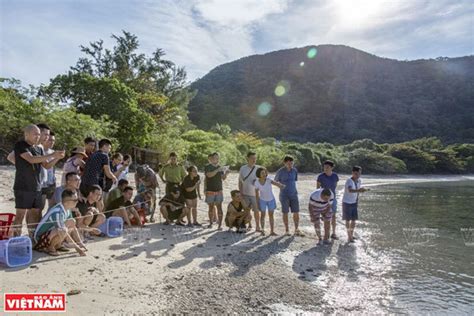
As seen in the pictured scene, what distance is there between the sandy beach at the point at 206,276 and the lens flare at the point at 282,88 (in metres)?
80.1

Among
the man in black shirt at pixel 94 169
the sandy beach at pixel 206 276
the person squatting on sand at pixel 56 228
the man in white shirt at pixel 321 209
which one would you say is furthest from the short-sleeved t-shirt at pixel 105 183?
the man in white shirt at pixel 321 209

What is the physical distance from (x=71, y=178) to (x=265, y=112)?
242 ft

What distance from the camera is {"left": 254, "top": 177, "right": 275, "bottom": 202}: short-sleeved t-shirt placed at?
827 centimetres

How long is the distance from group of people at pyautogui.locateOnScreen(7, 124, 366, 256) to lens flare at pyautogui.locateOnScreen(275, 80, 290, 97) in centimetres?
7860

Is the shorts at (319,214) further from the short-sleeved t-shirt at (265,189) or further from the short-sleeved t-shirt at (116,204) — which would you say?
the short-sleeved t-shirt at (116,204)

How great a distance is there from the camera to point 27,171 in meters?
5.33

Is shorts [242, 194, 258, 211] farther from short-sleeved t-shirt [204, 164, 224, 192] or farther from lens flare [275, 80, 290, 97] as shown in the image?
lens flare [275, 80, 290, 97]

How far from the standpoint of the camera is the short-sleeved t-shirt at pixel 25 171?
5293mm

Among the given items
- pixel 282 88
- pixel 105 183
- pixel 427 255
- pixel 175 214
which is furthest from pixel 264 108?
pixel 105 183

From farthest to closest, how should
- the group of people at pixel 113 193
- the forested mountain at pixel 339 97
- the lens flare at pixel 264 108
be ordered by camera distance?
the lens flare at pixel 264 108 < the forested mountain at pixel 339 97 < the group of people at pixel 113 193

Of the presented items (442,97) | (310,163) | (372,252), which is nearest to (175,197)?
(372,252)

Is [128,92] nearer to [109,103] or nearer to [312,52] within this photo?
[109,103]

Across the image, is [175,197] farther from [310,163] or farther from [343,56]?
[343,56]

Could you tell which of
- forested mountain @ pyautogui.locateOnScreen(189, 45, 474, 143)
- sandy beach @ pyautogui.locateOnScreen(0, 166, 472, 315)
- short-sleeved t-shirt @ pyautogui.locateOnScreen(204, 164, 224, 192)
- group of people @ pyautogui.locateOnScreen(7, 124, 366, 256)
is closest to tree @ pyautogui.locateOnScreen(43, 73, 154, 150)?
group of people @ pyautogui.locateOnScreen(7, 124, 366, 256)
